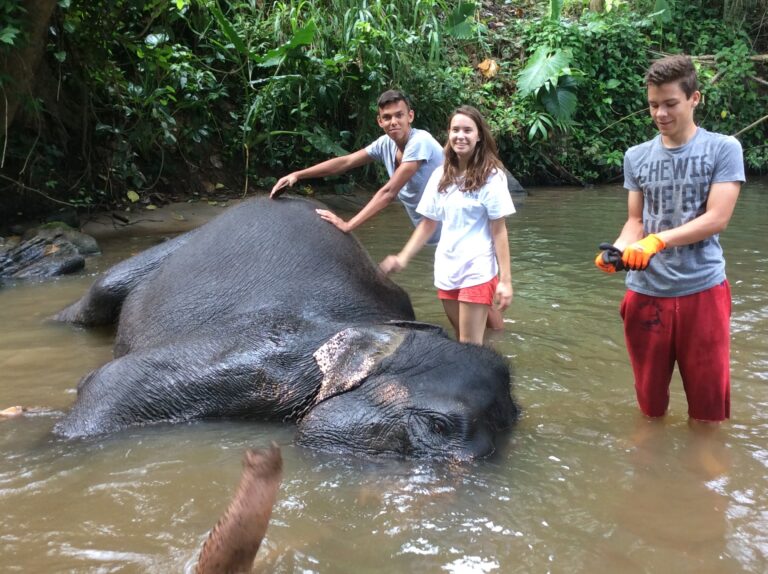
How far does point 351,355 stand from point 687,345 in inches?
57.4

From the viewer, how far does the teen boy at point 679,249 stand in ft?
9.93

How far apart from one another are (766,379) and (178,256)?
348cm

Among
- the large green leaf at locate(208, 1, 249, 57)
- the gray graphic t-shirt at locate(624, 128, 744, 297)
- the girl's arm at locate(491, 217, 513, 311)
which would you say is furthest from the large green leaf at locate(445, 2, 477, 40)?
the gray graphic t-shirt at locate(624, 128, 744, 297)

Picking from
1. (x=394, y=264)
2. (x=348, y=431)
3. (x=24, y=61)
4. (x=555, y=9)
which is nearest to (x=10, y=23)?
(x=24, y=61)

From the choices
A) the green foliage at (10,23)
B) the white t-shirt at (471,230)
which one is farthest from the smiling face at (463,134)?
the green foliage at (10,23)

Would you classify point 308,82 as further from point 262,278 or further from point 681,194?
point 681,194

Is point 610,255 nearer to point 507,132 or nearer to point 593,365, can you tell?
point 593,365

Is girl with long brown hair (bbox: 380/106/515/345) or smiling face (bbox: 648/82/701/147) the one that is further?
girl with long brown hair (bbox: 380/106/515/345)

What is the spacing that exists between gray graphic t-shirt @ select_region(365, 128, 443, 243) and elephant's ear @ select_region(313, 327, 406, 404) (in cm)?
174

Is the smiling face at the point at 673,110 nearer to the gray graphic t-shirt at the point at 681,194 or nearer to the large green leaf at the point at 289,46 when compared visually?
the gray graphic t-shirt at the point at 681,194

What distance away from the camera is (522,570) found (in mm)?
2357

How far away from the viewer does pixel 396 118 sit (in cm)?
489

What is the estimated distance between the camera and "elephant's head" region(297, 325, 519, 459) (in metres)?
3.07

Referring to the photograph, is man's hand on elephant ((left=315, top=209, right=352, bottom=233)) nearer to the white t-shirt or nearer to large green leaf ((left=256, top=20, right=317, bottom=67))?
the white t-shirt
